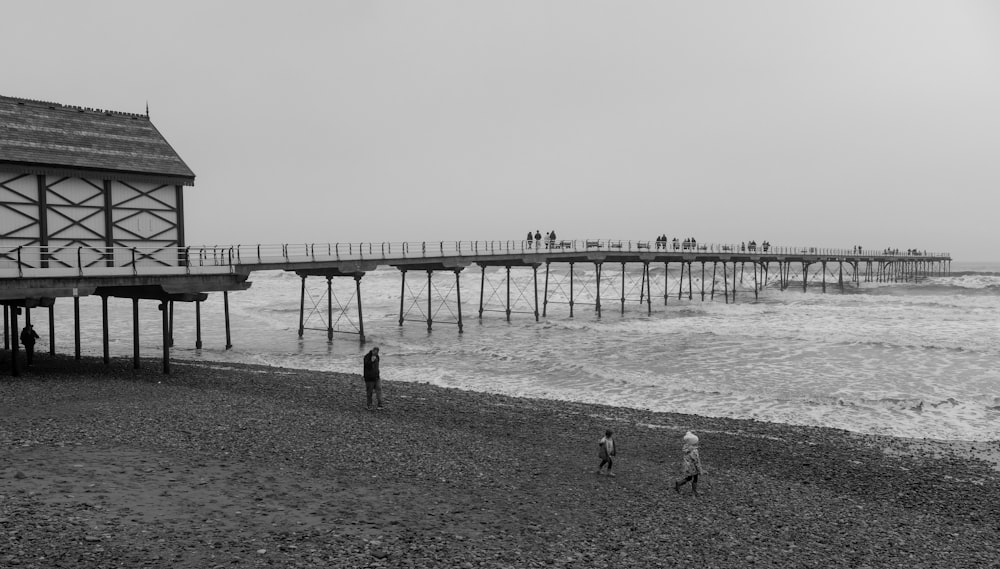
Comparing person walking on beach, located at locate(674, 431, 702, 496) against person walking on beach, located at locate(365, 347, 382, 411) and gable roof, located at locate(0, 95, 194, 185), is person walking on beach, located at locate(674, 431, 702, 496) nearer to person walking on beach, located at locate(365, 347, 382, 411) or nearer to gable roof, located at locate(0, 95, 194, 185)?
person walking on beach, located at locate(365, 347, 382, 411)

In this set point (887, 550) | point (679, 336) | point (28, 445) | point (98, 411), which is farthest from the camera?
point (679, 336)

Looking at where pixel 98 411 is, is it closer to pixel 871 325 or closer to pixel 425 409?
pixel 425 409

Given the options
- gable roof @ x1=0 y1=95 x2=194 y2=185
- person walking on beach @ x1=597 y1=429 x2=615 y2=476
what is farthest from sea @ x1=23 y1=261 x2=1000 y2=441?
person walking on beach @ x1=597 y1=429 x2=615 y2=476

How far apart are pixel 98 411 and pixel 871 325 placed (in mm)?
39238

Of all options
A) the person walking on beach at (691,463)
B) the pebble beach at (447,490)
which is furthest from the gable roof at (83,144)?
the person walking on beach at (691,463)

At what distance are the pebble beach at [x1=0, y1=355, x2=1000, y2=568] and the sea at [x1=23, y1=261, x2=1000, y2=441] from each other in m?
3.30

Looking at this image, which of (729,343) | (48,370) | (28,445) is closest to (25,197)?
(48,370)

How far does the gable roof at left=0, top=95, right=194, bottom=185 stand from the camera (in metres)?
20.5

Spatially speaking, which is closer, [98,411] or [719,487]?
[719,487]

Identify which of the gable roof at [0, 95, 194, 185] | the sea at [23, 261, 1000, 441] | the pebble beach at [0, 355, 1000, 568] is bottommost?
the sea at [23, 261, 1000, 441]

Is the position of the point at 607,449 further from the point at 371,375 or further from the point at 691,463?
the point at 371,375

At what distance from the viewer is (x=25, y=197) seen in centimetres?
2030

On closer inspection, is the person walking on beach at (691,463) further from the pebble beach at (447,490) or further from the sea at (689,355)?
the sea at (689,355)

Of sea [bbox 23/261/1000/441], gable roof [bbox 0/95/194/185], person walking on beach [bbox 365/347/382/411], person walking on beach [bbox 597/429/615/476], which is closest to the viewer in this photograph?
person walking on beach [bbox 597/429/615/476]
